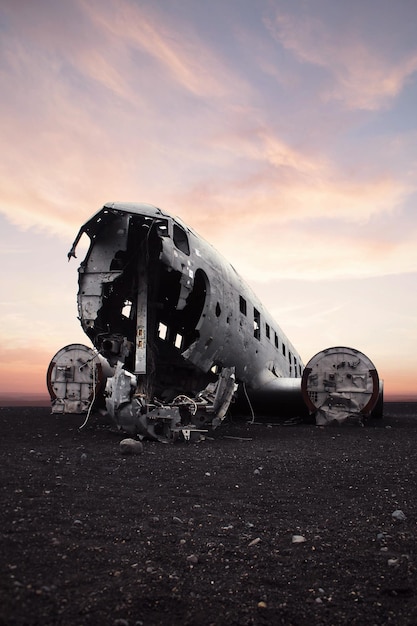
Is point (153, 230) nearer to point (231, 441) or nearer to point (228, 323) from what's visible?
point (228, 323)

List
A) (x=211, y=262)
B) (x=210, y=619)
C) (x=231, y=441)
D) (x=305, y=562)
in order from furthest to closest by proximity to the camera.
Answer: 1. (x=211, y=262)
2. (x=231, y=441)
3. (x=305, y=562)
4. (x=210, y=619)

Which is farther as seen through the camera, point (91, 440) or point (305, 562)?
point (91, 440)

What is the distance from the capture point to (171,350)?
1311 centimetres

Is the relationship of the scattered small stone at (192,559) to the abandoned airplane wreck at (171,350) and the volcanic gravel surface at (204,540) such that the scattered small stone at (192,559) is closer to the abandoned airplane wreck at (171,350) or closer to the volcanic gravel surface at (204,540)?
the volcanic gravel surface at (204,540)

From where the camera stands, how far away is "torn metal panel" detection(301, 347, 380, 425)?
12.9m

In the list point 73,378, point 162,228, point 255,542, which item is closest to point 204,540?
point 255,542

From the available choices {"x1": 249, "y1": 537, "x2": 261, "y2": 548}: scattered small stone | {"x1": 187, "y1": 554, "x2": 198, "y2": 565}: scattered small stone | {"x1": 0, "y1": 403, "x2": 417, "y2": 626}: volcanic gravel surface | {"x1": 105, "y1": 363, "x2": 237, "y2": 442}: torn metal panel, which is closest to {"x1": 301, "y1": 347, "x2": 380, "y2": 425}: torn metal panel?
{"x1": 105, "y1": 363, "x2": 237, "y2": 442}: torn metal panel

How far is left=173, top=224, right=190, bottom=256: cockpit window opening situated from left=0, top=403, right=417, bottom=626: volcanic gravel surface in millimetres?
5268

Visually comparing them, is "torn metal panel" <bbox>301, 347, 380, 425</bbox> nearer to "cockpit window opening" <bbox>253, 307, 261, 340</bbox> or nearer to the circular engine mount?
"cockpit window opening" <bbox>253, 307, 261, 340</bbox>

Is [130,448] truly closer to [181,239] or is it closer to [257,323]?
[181,239]

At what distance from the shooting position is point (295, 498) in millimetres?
5426

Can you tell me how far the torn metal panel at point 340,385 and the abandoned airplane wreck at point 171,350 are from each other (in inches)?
1.0

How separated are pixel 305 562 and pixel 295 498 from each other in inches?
73.8

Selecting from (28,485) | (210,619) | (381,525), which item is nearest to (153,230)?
(28,485)
